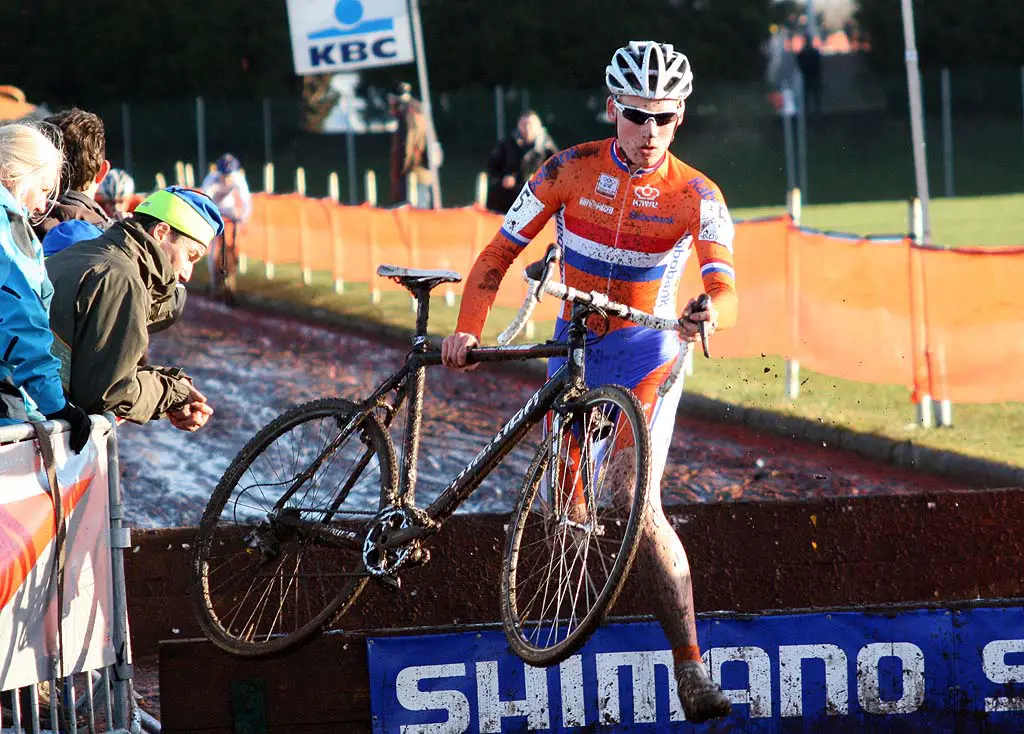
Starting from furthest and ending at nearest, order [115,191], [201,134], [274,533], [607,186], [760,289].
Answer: [201,134], [760,289], [115,191], [274,533], [607,186]

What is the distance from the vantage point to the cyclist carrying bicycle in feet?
18.4

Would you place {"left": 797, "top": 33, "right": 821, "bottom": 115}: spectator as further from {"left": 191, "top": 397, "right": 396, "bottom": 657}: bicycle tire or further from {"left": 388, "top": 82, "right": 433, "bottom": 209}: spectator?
{"left": 191, "top": 397, "right": 396, "bottom": 657}: bicycle tire

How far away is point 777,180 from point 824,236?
3102 centimetres

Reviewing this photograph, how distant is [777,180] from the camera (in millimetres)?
42438

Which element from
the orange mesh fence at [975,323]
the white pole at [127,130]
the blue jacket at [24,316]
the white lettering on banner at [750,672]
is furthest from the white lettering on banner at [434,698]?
the white pole at [127,130]

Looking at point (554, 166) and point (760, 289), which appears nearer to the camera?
point (554, 166)

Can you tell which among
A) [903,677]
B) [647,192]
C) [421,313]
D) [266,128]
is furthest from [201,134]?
[903,677]

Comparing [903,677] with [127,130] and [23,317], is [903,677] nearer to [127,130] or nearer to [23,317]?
[23,317]

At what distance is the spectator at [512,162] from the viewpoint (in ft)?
69.8

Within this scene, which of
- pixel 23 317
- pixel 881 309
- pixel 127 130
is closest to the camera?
pixel 23 317

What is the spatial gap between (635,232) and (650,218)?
8 centimetres

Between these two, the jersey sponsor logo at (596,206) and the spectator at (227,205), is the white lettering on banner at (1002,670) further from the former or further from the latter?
the spectator at (227,205)

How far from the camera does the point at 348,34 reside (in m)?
22.2

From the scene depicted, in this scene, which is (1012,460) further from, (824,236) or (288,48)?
(288,48)
